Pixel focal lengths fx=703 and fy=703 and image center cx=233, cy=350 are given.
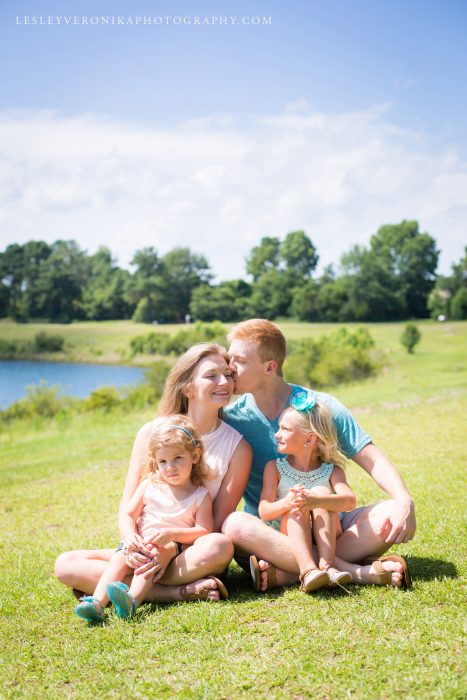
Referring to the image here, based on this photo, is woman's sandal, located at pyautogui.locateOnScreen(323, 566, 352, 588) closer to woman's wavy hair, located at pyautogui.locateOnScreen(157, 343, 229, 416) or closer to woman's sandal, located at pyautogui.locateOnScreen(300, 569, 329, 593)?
woman's sandal, located at pyautogui.locateOnScreen(300, 569, 329, 593)

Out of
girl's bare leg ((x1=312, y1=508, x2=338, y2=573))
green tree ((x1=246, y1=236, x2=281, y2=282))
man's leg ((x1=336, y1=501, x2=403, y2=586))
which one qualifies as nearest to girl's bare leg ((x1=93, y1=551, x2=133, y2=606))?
girl's bare leg ((x1=312, y1=508, x2=338, y2=573))

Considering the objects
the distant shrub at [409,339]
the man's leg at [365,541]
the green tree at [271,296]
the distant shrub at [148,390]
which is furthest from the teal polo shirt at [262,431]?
the green tree at [271,296]

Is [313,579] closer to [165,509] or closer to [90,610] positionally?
[165,509]

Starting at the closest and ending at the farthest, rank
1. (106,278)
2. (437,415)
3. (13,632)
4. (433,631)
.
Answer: (433,631) < (13,632) < (437,415) < (106,278)

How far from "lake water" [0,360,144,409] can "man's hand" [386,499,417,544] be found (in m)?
32.4

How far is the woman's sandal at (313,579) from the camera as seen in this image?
3646 mm

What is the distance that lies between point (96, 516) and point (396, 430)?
5658 mm

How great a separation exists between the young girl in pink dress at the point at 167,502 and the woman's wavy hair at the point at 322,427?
596 millimetres

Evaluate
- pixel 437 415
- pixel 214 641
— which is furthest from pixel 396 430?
pixel 214 641

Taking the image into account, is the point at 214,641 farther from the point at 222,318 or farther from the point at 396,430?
the point at 222,318

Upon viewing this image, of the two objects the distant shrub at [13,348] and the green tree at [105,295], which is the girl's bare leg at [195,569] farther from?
the green tree at [105,295]

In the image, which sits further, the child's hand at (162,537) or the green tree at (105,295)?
the green tree at (105,295)

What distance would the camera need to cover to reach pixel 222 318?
5075 cm

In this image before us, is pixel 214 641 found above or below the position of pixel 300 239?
below
